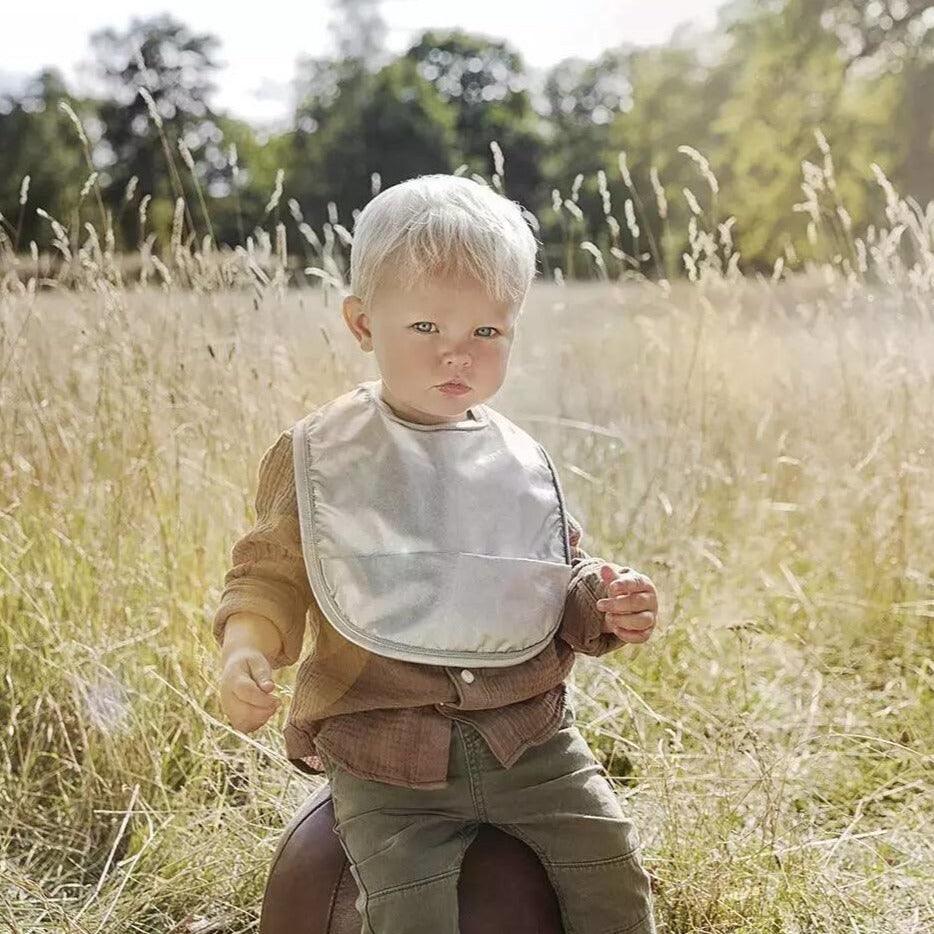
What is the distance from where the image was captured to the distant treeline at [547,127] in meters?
12.3

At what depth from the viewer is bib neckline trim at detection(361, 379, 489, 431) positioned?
5.65 feet

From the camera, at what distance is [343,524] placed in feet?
5.43

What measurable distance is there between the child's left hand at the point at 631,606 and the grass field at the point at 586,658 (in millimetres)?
638

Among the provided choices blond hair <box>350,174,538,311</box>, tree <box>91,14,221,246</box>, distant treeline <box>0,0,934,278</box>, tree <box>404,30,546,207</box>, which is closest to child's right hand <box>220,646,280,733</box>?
blond hair <box>350,174,538,311</box>

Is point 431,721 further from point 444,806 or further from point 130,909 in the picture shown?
point 130,909

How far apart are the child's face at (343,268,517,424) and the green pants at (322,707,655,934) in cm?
45

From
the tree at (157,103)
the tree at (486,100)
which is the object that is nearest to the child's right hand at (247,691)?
the tree at (157,103)

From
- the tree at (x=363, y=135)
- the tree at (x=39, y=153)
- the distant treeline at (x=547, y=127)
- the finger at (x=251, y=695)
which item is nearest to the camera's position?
the finger at (x=251, y=695)

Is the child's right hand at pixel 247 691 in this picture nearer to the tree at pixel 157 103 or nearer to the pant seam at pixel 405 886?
the pant seam at pixel 405 886

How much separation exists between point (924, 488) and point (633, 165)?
42.5ft

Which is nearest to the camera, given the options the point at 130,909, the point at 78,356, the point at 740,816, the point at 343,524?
the point at 343,524

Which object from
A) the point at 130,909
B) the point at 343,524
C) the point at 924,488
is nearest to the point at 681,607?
the point at 924,488

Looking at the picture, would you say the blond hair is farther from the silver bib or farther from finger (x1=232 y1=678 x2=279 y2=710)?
finger (x1=232 y1=678 x2=279 y2=710)

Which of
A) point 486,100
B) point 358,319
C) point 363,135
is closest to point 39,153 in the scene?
point 363,135
